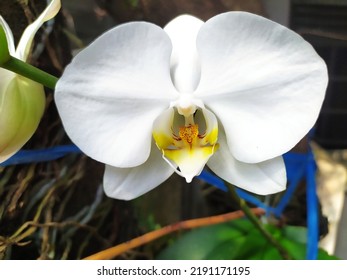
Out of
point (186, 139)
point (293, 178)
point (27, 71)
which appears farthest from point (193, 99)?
point (293, 178)

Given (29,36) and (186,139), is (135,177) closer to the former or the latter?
(186,139)

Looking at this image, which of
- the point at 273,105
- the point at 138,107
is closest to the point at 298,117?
the point at 273,105

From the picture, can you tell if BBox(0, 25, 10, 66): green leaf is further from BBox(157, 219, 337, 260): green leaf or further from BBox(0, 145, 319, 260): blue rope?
BBox(157, 219, 337, 260): green leaf

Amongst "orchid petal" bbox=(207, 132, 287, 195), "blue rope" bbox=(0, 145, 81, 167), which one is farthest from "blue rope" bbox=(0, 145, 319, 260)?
"orchid petal" bbox=(207, 132, 287, 195)

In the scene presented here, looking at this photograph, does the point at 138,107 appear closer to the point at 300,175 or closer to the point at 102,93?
the point at 102,93

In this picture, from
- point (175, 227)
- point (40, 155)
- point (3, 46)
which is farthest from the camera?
point (175, 227)
